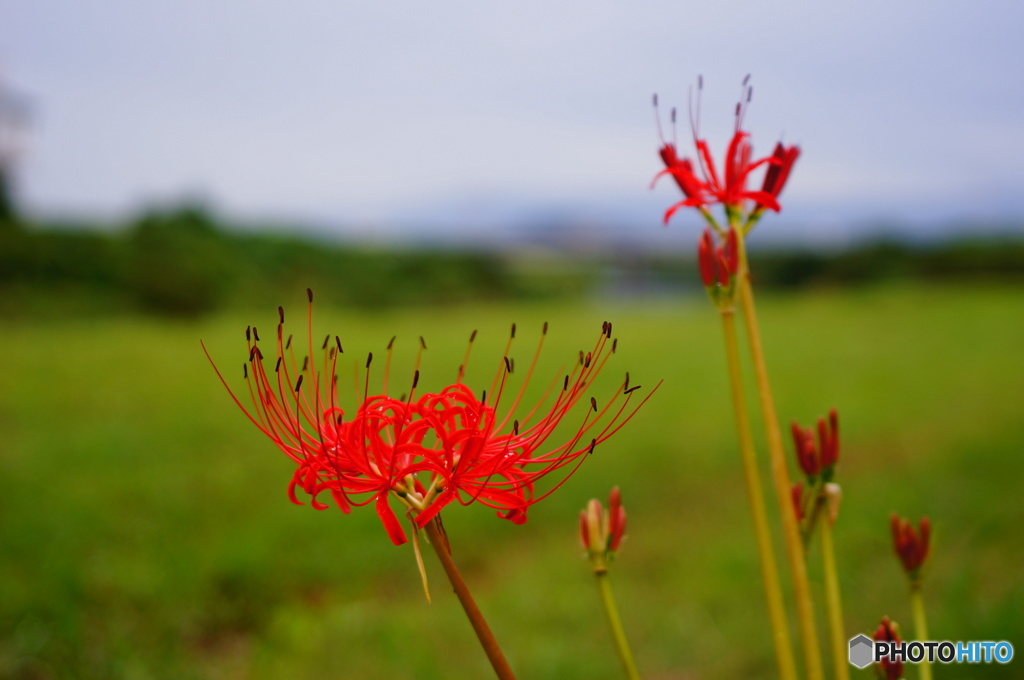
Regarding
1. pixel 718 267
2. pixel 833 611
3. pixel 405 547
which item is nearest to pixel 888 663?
pixel 833 611

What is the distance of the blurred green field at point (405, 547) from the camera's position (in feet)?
7.97

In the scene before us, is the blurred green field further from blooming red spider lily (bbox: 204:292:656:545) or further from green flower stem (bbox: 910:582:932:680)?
blooming red spider lily (bbox: 204:292:656:545)

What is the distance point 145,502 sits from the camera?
3480 millimetres

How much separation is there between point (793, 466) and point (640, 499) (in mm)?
799

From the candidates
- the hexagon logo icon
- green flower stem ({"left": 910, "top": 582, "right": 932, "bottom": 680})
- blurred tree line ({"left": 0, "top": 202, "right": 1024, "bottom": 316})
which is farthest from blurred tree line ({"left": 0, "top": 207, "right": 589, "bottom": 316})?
green flower stem ({"left": 910, "top": 582, "right": 932, "bottom": 680})

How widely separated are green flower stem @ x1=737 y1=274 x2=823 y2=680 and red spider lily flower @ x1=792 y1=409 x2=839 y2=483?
0.10 meters

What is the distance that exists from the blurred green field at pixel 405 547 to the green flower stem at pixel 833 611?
1590 millimetres

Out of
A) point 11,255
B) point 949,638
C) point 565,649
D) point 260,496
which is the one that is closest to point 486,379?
point 260,496

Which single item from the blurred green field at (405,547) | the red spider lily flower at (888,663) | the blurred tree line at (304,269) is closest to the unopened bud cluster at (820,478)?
the red spider lily flower at (888,663)

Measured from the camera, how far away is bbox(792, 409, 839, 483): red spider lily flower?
85 cm

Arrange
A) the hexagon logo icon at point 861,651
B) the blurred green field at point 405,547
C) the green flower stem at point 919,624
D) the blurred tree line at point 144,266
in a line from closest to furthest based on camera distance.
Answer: the green flower stem at point 919,624 < the hexagon logo icon at point 861,651 < the blurred green field at point 405,547 < the blurred tree line at point 144,266

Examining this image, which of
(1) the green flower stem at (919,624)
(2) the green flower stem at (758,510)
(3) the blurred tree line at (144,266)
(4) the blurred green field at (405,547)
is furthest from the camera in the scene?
(3) the blurred tree line at (144,266)

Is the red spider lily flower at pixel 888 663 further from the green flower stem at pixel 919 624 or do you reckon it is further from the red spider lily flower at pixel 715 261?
the red spider lily flower at pixel 715 261

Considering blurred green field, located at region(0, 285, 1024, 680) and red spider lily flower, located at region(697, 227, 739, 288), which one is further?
blurred green field, located at region(0, 285, 1024, 680)
